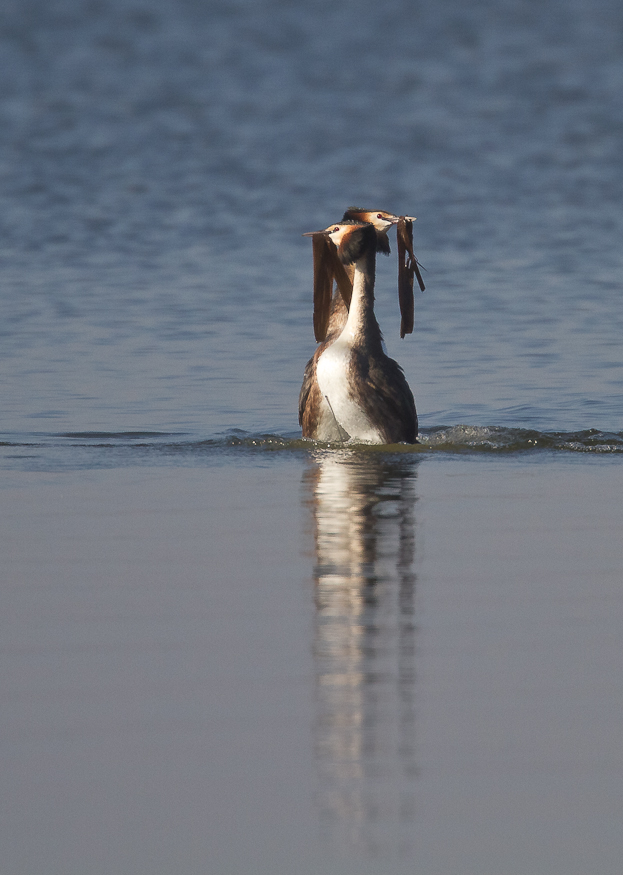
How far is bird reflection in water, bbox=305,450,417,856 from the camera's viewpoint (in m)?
3.64

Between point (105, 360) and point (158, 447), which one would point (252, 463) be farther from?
point (105, 360)

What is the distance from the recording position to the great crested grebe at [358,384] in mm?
10992

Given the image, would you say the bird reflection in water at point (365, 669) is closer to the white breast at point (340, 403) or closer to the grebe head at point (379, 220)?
the white breast at point (340, 403)

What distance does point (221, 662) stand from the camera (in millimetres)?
4793

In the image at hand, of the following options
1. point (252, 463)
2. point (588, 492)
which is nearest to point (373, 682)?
point (588, 492)

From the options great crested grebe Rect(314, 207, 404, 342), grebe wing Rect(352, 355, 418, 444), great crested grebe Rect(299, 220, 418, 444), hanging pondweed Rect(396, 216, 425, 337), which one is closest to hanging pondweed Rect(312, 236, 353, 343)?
great crested grebe Rect(314, 207, 404, 342)

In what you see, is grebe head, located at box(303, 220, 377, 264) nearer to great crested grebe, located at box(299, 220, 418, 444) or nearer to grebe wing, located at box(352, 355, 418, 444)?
great crested grebe, located at box(299, 220, 418, 444)

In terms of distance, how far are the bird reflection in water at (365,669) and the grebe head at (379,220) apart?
373cm

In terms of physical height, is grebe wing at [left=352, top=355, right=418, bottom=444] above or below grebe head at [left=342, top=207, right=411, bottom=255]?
below

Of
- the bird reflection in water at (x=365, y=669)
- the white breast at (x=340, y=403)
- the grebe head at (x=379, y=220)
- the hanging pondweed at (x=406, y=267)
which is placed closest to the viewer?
the bird reflection in water at (x=365, y=669)

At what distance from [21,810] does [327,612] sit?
1.94 metres

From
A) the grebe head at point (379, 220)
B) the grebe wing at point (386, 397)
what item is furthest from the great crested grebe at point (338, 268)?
Result: the grebe wing at point (386, 397)

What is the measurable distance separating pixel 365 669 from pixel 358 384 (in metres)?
6.34

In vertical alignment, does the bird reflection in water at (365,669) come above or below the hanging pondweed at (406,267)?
below
